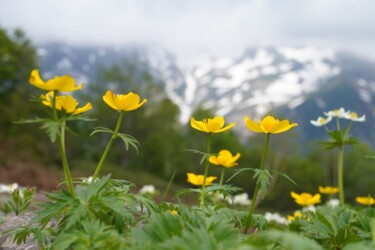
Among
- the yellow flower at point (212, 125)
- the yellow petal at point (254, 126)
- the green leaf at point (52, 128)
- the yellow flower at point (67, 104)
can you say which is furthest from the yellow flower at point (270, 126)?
the green leaf at point (52, 128)

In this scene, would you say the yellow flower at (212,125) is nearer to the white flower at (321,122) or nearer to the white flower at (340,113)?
the white flower at (321,122)

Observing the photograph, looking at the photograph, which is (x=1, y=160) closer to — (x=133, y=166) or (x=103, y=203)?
(x=103, y=203)

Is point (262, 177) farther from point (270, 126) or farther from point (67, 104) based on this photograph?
point (67, 104)

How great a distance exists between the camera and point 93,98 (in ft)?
141

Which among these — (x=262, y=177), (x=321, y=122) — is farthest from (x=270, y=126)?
(x=321, y=122)

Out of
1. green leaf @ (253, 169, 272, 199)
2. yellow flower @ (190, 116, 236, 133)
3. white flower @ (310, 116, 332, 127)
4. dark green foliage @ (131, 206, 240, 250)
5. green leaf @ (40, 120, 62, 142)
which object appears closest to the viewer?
dark green foliage @ (131, 206, 240, 250)

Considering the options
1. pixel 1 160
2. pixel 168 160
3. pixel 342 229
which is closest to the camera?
pixel 342 229

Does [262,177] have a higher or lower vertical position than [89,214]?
higher

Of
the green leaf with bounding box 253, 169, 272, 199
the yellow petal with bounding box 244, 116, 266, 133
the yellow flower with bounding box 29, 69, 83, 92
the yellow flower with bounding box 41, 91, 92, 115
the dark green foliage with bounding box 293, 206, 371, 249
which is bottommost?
the dark green foliage with bounding box 293, 206, 371, 249

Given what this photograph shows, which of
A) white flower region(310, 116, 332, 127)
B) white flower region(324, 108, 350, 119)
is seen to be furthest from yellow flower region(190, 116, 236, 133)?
white flower region(324, 108, 350, 119)

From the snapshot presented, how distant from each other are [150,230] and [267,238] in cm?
48

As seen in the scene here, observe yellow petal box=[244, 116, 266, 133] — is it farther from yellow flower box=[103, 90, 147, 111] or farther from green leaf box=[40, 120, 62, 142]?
green leaf box=[40, 120, 62, 142]

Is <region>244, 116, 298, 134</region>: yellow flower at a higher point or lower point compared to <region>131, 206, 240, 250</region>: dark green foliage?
higher

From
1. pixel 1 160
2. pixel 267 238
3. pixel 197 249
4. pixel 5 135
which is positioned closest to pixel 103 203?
pixel 197 249
